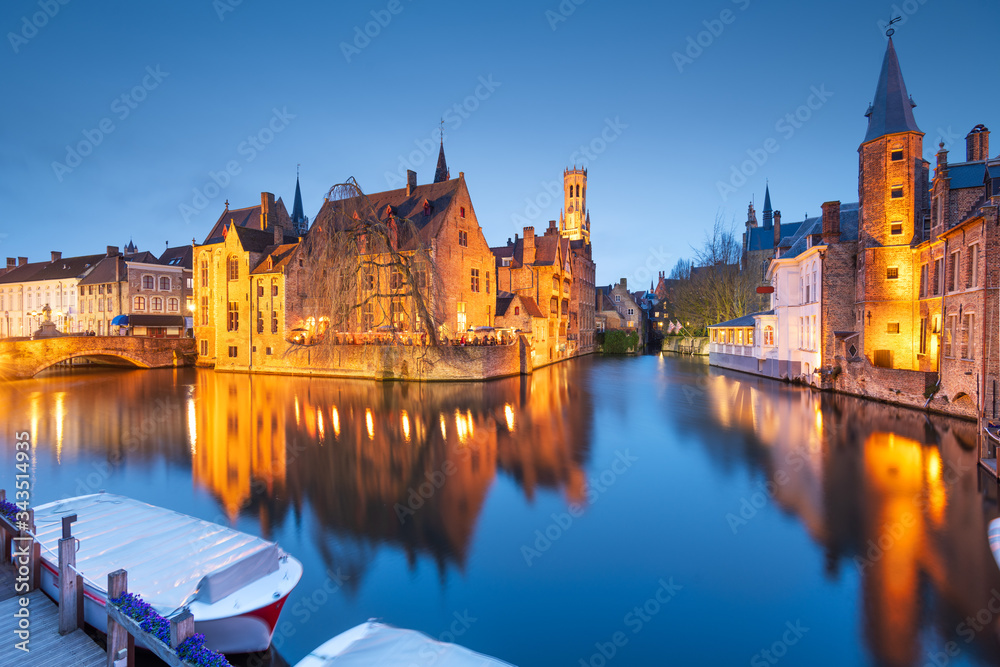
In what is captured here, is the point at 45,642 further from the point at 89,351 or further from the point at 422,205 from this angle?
the point at 89,351

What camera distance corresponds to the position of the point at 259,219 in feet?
141

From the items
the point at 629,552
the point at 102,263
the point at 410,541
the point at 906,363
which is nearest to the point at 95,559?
the point at 410,541

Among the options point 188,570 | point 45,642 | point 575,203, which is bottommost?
point 45,642

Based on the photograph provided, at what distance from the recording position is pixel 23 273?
2208 inches

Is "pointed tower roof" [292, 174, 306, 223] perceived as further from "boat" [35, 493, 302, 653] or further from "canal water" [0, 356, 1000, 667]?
"boat" [35, 493, 302, 653]

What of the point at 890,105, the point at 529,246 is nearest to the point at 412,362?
the point at 529,246

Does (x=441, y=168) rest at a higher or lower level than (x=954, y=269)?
higher

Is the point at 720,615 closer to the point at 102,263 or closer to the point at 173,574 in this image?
the point at 173,574

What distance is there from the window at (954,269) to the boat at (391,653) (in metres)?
21.7

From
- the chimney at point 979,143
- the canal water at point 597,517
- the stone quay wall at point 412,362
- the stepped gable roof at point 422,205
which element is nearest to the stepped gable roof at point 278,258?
the stone quay wall at point 412,362

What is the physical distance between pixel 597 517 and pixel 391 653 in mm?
5906

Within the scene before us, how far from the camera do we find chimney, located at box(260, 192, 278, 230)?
3979 cm

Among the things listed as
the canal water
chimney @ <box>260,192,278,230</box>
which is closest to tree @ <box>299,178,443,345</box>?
the canal water

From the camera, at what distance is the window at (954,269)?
1714cm
